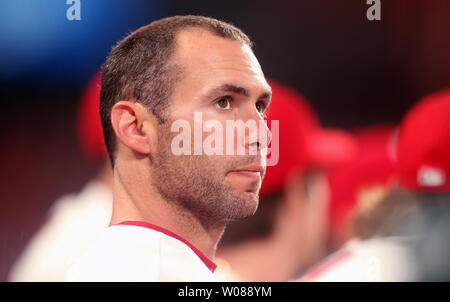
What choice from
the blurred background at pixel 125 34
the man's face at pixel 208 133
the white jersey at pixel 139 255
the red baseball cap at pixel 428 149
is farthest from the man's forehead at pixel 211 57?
the red baseball cap at pixel 428 149

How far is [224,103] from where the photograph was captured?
5.82 ft

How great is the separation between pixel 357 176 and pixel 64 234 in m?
1.55

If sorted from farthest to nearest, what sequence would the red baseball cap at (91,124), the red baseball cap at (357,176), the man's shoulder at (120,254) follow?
the red baseball cap at (357,176) → the red baseball cap at (91,124) → the man's shoulder at (120,254)

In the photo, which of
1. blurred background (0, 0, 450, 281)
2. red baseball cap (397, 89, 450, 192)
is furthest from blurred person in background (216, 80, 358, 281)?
red baseball cap (397, 89, 450, 192)

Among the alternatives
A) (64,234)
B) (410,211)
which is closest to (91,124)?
(64,234)

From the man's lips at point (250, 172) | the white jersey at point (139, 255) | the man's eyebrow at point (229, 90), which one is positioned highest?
the man's eyebrow at point (229, 90)

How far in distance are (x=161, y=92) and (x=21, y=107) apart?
1117mm

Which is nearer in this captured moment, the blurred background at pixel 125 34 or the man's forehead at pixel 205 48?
the man's forehead at pixel 205 48

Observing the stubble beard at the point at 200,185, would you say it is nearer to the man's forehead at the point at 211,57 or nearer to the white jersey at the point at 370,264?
the man's forehead at the point at 211,57

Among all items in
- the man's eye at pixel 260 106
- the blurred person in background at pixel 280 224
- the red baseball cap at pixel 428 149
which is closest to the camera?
the man's eye at pixel 260 106

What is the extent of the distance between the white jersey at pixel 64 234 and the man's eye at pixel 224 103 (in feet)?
2.83

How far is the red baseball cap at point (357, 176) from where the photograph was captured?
3410 millimetres

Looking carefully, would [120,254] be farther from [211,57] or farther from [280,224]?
[280,224]

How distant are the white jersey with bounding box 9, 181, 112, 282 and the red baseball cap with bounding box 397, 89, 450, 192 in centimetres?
125
